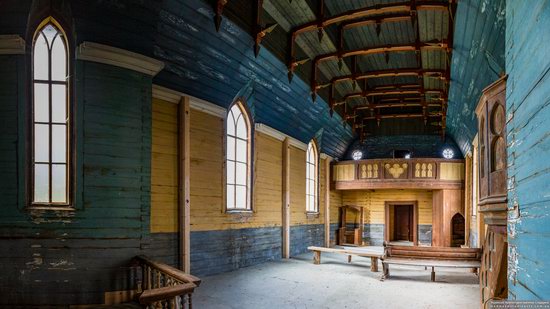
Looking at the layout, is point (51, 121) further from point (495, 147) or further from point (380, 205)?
point (380, 205)

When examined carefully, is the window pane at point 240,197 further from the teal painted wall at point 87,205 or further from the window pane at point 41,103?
the window pane at point 41,103

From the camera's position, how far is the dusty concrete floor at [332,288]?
589cm

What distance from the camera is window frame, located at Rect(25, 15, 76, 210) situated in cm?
484

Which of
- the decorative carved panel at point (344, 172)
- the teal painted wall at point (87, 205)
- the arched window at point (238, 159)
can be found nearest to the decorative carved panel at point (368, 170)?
the decorative carved panel at point (344, 172)

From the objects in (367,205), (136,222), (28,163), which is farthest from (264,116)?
(367,205)

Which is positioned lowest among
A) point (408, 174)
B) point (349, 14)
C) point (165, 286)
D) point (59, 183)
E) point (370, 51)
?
point (165, 286)

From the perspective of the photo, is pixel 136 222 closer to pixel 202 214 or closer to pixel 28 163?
pixel 28 163

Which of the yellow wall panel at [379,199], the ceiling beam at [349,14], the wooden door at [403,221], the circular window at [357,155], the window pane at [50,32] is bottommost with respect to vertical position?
the wooden door at [403,221]

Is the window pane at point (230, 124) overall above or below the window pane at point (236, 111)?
below

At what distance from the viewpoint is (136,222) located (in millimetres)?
5199

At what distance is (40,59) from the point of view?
5.06 meters

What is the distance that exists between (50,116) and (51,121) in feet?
0.23

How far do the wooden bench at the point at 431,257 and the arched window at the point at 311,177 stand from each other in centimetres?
486

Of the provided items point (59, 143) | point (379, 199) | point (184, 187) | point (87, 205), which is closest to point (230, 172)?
point (184, 187)
